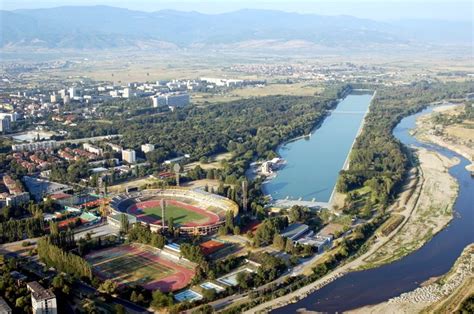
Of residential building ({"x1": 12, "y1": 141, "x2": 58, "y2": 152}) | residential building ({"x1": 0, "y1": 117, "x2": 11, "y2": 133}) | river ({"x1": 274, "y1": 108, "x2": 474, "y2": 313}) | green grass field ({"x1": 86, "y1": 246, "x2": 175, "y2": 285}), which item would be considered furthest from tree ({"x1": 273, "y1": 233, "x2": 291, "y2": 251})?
residential building ({"x1": 0, "y1": 117, "x2": 11, "y2": 133})

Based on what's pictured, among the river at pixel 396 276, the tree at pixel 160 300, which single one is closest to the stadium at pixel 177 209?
the tree at pixel 160 300

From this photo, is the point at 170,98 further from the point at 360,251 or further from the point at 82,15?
the point at 82,15

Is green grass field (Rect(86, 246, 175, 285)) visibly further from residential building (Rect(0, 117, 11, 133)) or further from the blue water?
residential building (Rect(0, 117, 11, 133))

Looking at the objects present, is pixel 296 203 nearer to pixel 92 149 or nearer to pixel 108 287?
pixel 108 287

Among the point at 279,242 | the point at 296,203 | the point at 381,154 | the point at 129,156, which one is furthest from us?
the point at 381,154

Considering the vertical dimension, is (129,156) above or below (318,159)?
above

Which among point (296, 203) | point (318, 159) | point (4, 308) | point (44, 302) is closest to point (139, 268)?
point (44, 302)

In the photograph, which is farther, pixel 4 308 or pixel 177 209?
pixel 177 209

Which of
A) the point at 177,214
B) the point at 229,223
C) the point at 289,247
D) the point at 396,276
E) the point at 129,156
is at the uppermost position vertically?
the point at 129,156
